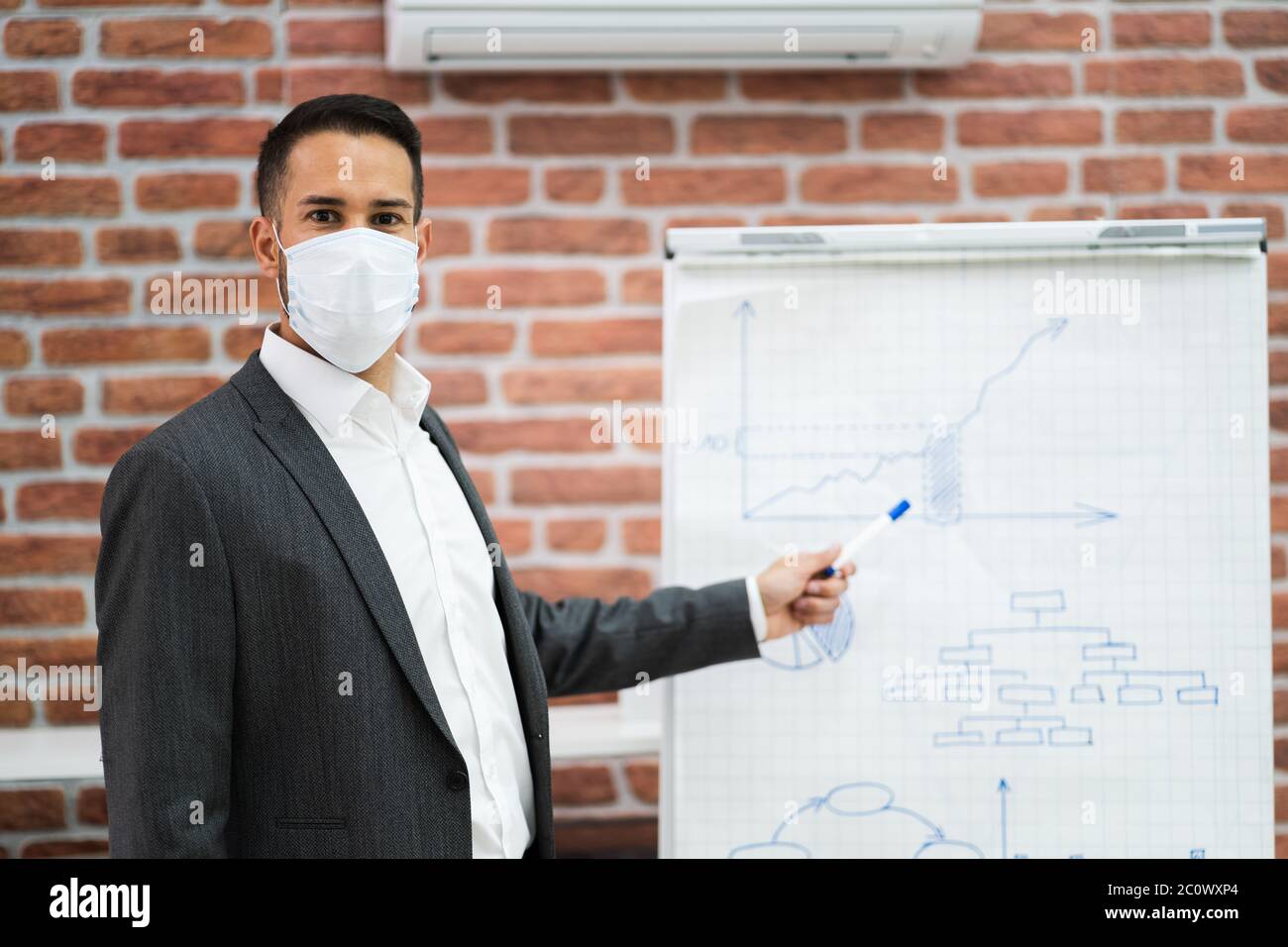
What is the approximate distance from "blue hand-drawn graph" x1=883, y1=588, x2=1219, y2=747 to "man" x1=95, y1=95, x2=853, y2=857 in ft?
1.74

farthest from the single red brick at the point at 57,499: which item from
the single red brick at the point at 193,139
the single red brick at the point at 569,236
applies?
the single red brick at the point at 569,236

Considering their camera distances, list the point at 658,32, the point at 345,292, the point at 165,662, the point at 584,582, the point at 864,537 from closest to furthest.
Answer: the point at 165,662
the point at 345,292
the point at 864,537
the point at 658,32
the point at 584,582

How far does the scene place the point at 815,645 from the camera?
1390mm

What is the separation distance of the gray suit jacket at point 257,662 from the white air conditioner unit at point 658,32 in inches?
29.6

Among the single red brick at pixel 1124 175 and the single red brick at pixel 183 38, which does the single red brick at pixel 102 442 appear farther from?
the single red brick at pixel 1124 175

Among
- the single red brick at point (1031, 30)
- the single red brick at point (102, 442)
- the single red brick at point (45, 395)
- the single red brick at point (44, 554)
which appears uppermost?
the single red brick at point (1031, 30)

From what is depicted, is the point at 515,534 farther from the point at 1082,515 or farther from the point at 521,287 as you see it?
the point at 1082,515

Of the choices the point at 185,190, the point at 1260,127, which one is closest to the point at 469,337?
the point at 185,190

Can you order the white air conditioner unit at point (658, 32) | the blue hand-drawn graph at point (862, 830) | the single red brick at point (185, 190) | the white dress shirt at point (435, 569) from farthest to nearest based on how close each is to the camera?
the single red brick at point (185, 190), the white air conditioner unit at point (658, 32), the blue hand-drawn graph at point (862, 830), the white dress shirt at point (435, 569)

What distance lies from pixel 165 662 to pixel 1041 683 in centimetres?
101

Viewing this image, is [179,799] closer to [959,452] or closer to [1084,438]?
[959,452]

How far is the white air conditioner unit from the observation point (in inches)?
63.8

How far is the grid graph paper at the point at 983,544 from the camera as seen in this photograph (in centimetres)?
135
